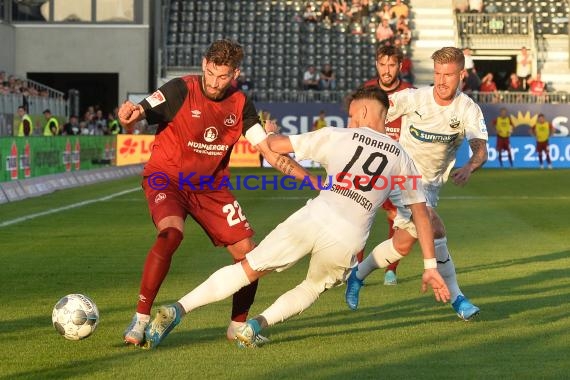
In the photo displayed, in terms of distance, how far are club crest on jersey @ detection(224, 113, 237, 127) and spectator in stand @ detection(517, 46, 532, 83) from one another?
3820cm

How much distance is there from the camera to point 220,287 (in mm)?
7719

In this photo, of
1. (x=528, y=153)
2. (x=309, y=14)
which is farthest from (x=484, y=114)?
(x=309, y=14)

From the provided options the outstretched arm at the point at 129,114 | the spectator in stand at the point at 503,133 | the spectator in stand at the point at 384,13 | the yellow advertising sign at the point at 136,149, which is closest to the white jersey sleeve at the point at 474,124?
the outstretched arm at the point at 129,114

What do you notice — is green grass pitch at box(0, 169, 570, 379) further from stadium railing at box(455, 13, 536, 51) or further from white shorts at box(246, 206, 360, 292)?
stadium railing at box(455, 13, 536, 51)

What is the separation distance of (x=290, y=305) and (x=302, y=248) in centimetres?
44

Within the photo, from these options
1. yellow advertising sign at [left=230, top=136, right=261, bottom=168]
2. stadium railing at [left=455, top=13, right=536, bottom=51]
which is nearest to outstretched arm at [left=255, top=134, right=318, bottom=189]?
yellow advertising sign at [left=230, top=136, right=261, bottom=168]

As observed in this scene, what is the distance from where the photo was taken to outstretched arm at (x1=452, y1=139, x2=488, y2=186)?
9047 mm

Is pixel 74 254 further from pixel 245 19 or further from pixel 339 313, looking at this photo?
pixel 245 19

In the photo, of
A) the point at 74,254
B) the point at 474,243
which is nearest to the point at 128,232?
the point at 74,254

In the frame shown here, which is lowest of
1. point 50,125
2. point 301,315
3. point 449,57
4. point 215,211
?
point 50,125

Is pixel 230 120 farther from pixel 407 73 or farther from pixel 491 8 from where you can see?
pixel 491 8

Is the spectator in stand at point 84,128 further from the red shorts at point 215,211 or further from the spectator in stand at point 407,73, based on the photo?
the red shorts at point 215,211

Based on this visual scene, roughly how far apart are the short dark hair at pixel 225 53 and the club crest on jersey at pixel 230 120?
0.50 metres

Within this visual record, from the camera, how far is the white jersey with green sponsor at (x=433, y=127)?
9859 mm
